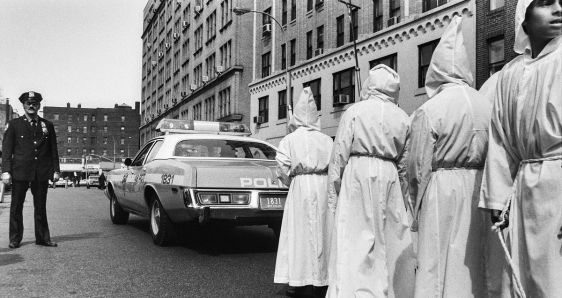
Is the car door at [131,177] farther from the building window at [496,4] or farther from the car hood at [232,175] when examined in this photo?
the building window at [496,4]

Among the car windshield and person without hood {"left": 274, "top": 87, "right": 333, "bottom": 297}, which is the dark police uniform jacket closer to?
the car windshield

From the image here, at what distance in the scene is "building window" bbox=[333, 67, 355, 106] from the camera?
27.8 meters

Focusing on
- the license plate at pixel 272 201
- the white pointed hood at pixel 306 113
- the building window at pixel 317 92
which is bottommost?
the license plate at pixel 272 201

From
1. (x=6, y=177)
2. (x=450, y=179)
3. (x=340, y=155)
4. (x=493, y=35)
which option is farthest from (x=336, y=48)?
(x=450, y=179)

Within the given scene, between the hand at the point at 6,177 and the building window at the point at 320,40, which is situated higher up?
the building window at the point at 320,40

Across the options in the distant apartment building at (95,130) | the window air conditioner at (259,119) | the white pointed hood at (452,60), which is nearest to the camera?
the white pointed hood at (452,60)

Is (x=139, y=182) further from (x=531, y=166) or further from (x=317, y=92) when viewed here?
(x=317, y=92)

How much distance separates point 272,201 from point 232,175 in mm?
605

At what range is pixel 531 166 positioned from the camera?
2604 millimetres

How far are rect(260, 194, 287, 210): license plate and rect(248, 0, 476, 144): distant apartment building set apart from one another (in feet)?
51.3

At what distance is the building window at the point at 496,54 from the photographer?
19.6 metres

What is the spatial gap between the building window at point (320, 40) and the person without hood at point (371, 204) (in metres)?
26.6

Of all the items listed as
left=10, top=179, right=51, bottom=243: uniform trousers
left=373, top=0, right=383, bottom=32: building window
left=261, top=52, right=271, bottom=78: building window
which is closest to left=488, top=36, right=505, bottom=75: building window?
left=373, top=0, right=383, bottom=32: building window

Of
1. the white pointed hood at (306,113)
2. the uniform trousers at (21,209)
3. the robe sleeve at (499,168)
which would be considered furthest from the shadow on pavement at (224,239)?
the robe sleeve at (499,168)
